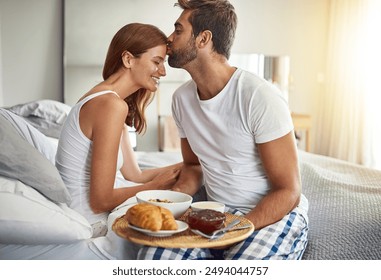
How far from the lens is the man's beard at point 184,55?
1.05m

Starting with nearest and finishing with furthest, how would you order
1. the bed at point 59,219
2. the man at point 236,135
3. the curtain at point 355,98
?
the bed at point 59,219
the man at point 236,135
the curtain at point 355,98

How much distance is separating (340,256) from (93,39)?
799mm

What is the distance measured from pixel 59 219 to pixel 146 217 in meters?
0.19

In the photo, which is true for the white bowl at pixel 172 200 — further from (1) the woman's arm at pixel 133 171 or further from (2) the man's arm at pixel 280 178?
(1) the woman's arm at pixel 133 171

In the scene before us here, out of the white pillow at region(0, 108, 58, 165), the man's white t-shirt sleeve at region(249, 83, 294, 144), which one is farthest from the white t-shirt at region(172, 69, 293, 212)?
the white pillow at region(0, 108, 58, 165)

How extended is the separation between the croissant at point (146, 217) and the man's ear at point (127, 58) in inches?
15.2

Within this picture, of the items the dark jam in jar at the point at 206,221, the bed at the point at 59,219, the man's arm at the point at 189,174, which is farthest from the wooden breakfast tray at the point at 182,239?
the man's arm at the point at 189,174

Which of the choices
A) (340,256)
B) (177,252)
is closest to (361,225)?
(340,256)

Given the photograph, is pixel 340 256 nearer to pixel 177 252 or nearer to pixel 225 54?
pixel 177 252

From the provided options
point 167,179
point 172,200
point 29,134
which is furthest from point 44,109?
point 172,200

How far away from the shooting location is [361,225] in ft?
3.44

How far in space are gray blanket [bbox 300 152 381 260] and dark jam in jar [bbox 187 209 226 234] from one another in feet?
0.91

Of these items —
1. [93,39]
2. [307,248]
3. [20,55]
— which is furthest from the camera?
[93,39]

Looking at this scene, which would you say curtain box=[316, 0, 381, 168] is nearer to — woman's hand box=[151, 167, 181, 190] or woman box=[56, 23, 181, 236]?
woman's hand box=[151, 167, 181, 190]
